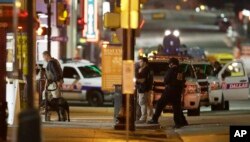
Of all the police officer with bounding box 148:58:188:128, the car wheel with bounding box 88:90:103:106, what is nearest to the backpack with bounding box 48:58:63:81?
the police officer with bounding box 148:58:188:128

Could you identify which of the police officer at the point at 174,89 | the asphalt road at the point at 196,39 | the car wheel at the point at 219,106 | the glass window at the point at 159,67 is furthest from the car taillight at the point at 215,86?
the asphalt road at the point at 196,39

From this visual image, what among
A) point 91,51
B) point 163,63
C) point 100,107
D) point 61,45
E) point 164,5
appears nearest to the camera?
point 163,63

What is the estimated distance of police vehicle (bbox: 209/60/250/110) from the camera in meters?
27.1

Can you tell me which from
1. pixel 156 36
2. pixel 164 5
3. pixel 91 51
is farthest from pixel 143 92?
pixel 164 5

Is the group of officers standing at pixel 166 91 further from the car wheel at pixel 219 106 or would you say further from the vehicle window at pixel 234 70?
the vehicle window at pixel 234 70

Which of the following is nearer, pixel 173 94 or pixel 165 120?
pixel 173 94

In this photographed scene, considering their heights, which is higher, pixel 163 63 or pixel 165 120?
pixel 163 63

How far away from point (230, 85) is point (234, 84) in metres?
0.16

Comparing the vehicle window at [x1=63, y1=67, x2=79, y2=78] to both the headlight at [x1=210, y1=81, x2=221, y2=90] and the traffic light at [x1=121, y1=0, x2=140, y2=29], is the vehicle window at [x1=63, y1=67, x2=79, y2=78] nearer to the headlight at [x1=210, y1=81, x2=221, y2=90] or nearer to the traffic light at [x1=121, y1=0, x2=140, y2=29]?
the headlight at [x1=210, y1=81, x2=221, y2=90]

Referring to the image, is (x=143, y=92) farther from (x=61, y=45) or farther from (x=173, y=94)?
(x=61, y=45)

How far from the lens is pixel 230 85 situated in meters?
27.4

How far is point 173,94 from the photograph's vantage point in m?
20.2

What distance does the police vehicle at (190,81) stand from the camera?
23766mm

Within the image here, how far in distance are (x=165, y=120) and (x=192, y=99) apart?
1.26 meters
